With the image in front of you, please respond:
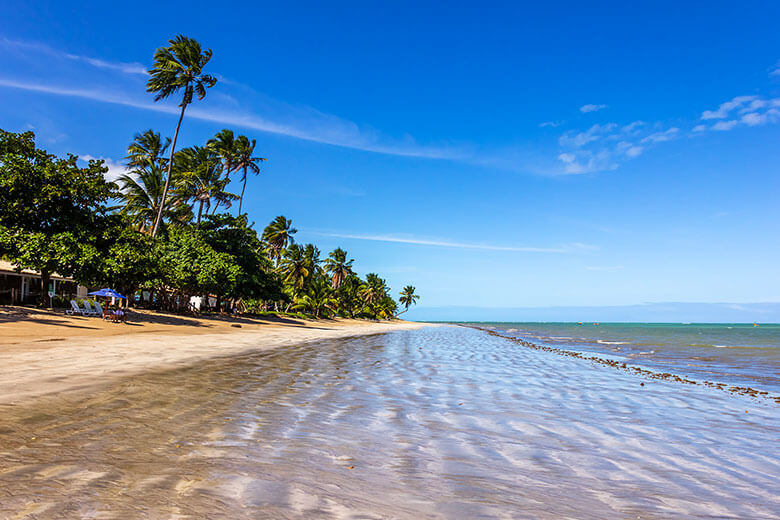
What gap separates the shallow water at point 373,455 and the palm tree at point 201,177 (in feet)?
142

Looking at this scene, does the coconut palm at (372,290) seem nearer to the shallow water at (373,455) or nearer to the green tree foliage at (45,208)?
the green tree foliage at (45,208)

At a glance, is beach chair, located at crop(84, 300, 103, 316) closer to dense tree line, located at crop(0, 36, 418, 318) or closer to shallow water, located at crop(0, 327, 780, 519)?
dense tree line, located at crop(0, 36, 418, 318)

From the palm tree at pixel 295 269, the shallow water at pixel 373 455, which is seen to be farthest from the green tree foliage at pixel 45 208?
the palm tree at pixel 295 269

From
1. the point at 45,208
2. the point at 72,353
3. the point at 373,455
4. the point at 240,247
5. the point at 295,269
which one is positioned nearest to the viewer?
the point at 373,455

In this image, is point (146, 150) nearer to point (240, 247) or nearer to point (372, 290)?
point (240, 247)

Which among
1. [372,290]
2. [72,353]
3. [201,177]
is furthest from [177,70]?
[372,290]

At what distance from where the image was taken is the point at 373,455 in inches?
203

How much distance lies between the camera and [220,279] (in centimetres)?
3866

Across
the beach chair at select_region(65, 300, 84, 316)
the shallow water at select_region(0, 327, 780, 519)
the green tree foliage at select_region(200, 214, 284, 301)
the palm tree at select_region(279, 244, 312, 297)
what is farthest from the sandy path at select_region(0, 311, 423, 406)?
the palm tree at select_region(279, 244, 312, 297)

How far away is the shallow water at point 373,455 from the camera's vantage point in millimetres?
3598

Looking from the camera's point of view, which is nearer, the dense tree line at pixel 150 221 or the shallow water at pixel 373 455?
the shallow water at pixel 373 455

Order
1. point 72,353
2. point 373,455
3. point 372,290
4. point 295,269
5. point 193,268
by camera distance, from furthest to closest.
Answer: point 372,290 < point 295,269 < point 193,268 < point 72,353 < point 373,455

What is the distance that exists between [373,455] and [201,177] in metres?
51.1

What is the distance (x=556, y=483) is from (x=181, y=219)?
6296 centimetres
